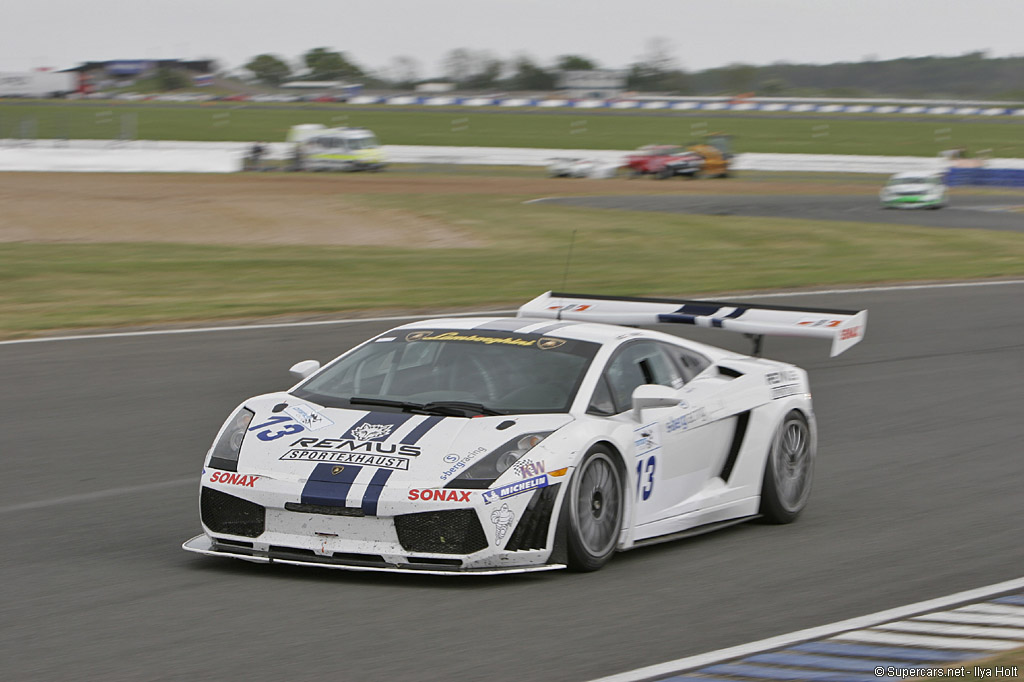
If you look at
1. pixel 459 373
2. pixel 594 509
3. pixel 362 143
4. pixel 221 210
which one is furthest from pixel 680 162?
pixel 594 509

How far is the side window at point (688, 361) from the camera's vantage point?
7.56m

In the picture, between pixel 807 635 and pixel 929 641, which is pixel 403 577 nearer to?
pixel 807 635

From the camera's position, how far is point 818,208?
3688 centimetres

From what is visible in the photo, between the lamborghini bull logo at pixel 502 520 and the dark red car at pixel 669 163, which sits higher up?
the lamborghini bull logo at pixel 502 520

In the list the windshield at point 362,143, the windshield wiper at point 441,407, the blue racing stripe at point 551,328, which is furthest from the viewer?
the windshield at point 362,143

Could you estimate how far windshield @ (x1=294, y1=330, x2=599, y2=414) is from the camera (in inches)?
259

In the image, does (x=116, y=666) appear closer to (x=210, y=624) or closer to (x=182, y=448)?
(x=210, y=624)

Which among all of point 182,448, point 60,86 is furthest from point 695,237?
point 60,86

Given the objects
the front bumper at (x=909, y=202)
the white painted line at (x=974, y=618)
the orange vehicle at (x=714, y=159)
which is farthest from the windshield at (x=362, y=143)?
the white painted line at (x=974, y=618)

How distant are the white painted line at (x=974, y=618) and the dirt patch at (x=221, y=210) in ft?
67.4

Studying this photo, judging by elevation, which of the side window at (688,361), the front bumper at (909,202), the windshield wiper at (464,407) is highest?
the windshield wiper at (464,407)

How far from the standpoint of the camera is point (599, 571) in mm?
6383

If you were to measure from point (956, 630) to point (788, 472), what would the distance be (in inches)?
99.1

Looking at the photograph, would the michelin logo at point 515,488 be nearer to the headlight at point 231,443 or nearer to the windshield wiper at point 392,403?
the windshield wiper at point 392,403
